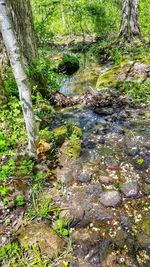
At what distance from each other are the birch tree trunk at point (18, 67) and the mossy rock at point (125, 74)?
393 centimetres

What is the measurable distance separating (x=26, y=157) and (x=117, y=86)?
3980mm

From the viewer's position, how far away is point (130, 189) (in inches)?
134

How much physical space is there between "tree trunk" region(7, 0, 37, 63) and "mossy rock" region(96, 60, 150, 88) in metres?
2.25

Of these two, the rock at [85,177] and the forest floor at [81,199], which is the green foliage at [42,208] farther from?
the rock at [85,177]

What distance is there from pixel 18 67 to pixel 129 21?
27.1 ft

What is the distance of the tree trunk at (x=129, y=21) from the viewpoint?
9.93 m

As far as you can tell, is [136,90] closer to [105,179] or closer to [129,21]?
[105,179]

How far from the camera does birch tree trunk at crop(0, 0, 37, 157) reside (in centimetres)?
287

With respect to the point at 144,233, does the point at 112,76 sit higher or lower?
higher

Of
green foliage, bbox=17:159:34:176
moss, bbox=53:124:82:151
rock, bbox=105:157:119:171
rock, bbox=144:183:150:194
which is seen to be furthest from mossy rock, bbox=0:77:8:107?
rock, bbox=144:183:150:194

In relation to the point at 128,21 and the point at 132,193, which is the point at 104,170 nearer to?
the point at 132,193

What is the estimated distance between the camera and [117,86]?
6.96 metres

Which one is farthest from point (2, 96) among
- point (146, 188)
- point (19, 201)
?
point (146, 188)

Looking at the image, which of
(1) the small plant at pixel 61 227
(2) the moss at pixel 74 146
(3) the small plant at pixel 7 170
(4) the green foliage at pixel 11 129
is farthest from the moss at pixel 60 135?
(1) the small plant at pixel 61 227
